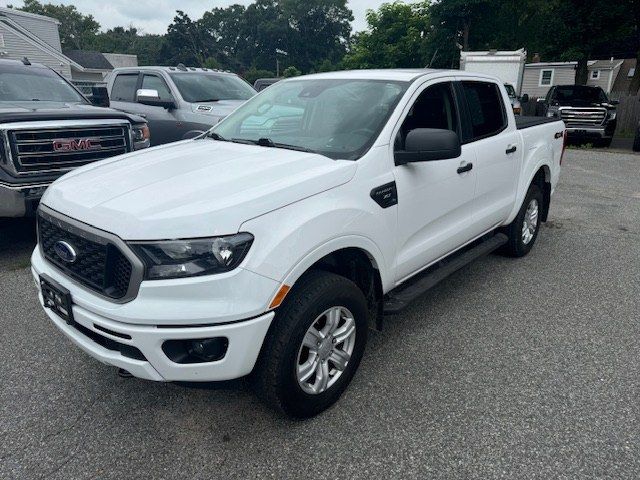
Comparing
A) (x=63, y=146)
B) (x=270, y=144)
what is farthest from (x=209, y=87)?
(x=270, y=144)

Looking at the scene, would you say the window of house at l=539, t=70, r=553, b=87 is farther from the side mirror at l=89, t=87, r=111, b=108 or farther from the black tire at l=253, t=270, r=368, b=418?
the black tire at l=253, t=270, r=368, b=418

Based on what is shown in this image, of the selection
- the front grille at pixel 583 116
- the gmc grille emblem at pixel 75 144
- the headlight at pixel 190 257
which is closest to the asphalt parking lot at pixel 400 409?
the headlight at pixel 190 257

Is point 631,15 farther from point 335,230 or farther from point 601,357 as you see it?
point 335,230

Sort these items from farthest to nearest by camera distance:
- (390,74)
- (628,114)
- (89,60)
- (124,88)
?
(89,60)
(628,114)
(124,88)
(390,74)

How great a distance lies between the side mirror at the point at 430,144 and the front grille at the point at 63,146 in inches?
150

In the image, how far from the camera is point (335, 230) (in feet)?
8.04

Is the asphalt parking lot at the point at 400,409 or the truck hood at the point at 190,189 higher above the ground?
the truck hood at the point at 190,189

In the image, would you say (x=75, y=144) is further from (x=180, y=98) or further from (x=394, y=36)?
(x=394, y=36)

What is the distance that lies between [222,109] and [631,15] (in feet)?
58.3

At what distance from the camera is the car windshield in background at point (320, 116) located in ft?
9.66

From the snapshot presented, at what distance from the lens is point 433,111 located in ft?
11.4

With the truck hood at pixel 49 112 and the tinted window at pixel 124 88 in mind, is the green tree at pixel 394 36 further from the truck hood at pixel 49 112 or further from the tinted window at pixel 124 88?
the truck hood at pixel 49 112

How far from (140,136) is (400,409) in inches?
189

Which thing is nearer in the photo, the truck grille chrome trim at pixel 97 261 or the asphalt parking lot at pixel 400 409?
the truck grille chrome trim at pixel 97 261
